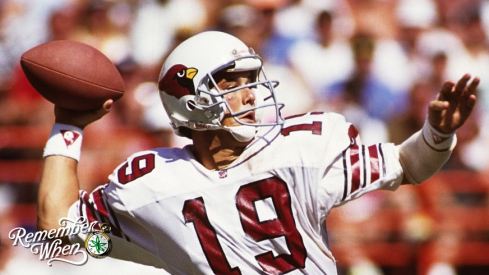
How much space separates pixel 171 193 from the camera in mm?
2738

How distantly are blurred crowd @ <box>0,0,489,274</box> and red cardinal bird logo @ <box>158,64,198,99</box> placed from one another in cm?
265

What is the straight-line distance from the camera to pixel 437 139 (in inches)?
102

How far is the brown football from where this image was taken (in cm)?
294

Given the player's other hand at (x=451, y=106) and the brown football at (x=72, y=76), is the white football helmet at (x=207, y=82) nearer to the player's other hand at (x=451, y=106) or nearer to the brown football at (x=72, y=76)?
the brown football at (x=72, y=76)

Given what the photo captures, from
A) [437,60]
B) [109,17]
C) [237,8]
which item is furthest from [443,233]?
[109,17]

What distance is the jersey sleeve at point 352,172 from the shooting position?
2635mm

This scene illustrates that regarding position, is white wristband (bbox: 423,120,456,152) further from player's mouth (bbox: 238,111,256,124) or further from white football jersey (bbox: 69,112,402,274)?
player's mouth (bbox: 238,111,256,124)

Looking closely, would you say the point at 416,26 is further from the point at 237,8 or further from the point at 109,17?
the point at 109,17

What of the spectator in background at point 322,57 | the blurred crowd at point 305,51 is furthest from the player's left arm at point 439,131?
the spectator in background at point 322,57

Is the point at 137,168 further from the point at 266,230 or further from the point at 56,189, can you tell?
the point at 266,230

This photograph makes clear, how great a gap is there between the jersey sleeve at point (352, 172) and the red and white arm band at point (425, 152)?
0.03 m

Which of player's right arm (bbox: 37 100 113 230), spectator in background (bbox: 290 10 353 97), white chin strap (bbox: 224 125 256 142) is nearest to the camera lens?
white chin strap (bbox: 224 125 256 142)

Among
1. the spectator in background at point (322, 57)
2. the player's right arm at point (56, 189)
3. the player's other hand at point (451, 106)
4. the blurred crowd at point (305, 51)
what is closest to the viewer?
the player's other hand at point (451, 106)

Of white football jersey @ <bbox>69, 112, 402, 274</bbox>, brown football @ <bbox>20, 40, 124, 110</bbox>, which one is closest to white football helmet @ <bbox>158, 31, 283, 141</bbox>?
white football jersey @ <bbox>69, 112, 402, 274</bbox>
